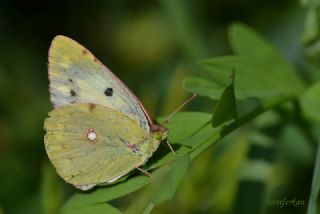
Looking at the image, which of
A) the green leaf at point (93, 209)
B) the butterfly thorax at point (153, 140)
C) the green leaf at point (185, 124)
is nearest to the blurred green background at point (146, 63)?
the butterfly thorax at point (153, 140)

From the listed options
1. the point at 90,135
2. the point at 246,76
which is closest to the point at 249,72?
the point at 246,76

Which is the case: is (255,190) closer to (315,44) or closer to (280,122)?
(280,122)

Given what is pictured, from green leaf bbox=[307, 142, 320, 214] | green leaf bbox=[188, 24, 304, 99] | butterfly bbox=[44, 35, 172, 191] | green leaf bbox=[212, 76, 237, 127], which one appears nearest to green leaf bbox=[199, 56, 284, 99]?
green leaf bbox=[188, 24, 304, 99]

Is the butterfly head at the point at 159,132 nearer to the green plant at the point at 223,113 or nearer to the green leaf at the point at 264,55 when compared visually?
the green plant at the point at 223,113

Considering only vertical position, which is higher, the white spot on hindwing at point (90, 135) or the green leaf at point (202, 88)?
the green leaf at point (202, 88)

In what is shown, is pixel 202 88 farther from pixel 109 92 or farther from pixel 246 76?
pixel 109 92

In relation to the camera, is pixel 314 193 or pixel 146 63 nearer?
pixel 314 193
